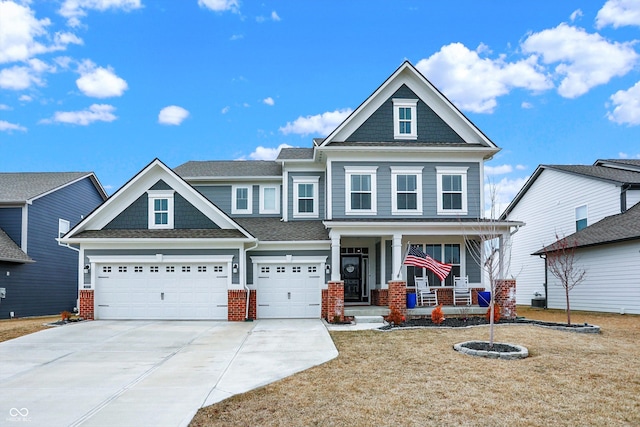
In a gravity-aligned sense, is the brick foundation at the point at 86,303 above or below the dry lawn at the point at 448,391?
above

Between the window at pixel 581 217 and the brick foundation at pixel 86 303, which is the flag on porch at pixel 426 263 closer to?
the brick foundation at pixel 86 303

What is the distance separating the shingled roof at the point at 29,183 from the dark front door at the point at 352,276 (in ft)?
48.3

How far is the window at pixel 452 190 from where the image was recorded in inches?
817

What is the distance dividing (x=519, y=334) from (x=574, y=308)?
39.8ft

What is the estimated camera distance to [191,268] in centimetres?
2005

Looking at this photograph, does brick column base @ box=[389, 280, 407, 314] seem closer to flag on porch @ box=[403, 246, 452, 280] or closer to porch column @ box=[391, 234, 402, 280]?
porch column @ box=[391, 234, 402, 280]

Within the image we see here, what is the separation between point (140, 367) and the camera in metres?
11.1

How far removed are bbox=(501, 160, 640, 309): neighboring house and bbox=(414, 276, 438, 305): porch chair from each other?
6662 mm

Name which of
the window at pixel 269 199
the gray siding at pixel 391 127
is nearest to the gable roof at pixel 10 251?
the window at pixel 269 199

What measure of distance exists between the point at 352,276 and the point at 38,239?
15.1 m

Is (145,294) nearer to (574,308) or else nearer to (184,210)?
(184,210)

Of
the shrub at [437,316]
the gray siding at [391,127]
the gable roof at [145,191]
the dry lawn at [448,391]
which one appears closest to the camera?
the dry lawn at [448,391]

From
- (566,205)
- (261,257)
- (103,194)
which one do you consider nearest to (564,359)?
(261,257)

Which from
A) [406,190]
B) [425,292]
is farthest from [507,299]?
[406,190]
